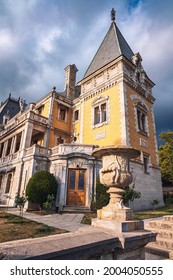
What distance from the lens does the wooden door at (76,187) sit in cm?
1246

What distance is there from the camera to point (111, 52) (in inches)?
815

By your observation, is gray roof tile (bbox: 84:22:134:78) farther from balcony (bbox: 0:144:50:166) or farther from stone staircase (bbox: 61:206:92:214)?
stone staircase (bbox: 61:206:92:214)

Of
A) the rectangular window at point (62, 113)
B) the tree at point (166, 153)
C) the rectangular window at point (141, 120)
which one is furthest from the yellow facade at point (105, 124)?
the tree at point (166, 153)

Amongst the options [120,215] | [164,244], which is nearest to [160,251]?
[164,244]

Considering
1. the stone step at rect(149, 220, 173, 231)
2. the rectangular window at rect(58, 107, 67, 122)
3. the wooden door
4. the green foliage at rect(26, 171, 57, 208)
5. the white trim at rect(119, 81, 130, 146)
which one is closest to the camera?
the stone step at rect(149, 220, 173, 231)

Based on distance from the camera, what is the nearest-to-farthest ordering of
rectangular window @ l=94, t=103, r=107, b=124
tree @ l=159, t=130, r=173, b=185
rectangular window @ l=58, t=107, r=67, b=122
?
rectangular window @ l=94, t=103, r=107, b=124 → rectangular window @ l=58, t=107, r=67, b=122 → tree @ l=159, t=130, r=173, b=185

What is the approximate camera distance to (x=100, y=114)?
1839 centimetres

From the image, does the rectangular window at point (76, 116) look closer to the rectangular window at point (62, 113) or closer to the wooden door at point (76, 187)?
the rectangular window at point (62, 113)

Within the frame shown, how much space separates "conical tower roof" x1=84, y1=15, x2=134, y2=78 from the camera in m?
20.1

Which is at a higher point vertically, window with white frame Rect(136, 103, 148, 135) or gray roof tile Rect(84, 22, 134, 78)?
gray roof tile Rect(84, 22, 134, 78)

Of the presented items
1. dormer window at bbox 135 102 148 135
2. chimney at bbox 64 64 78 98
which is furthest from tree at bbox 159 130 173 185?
chimney at bbox 64 64 78 98

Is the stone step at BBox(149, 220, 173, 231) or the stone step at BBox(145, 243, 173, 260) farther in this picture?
the stone step at BBox(149, 220, 173, 231)

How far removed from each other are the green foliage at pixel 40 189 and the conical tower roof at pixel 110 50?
48.8 ft
